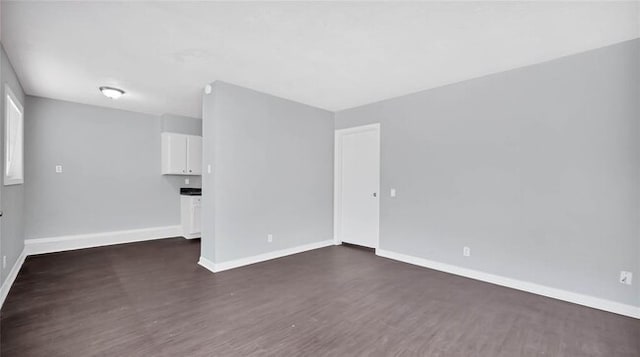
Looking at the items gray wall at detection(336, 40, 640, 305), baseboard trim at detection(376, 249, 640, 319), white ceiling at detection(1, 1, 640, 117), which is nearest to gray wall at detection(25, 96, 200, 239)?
white ceiling at detection(1, 1, 640, 117)

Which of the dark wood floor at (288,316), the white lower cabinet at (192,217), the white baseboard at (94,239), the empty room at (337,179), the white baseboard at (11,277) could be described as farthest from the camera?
the white lower cabinet at (192,217)

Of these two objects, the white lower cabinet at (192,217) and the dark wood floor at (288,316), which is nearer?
the dark wood floor at (288,316)

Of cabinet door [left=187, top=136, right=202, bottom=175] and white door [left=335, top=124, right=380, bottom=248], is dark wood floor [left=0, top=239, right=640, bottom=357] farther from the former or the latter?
cabinet door [left=187, top=136, right=202, bottom=175]

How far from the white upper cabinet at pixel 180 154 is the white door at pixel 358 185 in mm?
2957

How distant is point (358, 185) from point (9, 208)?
14.8 feet

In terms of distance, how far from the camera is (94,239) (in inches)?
197

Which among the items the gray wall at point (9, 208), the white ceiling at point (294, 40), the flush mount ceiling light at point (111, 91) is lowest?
the gray wall at point (9, 208)

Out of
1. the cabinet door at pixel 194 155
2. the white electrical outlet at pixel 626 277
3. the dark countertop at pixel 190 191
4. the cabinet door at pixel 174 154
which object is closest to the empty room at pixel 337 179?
the white electrical outlet at pixel 626 277

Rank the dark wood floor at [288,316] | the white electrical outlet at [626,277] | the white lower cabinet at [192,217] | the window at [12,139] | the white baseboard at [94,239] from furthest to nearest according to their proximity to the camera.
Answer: the white lower cabinet at [192,217] → the white baseboard at [94,239] → the window at [12,139] → the white electrical outlet at [626,277] → the dark wood floor at [288,316]

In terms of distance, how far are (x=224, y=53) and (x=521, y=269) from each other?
3.91 m

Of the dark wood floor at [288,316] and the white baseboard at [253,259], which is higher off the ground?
the white baseboard at [253,259]

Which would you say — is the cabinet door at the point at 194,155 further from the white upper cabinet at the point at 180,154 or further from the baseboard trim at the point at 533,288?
the baseboard trim at the point at 533,288

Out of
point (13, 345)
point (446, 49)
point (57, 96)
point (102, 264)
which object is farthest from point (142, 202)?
point (446, 49)

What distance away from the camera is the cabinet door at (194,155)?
586cm
